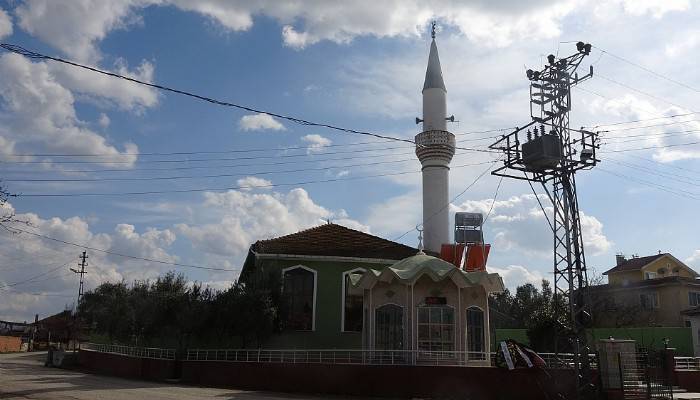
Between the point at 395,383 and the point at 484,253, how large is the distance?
15.6 m

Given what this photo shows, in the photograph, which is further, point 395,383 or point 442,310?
point 442,310

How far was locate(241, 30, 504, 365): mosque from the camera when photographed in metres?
23.3

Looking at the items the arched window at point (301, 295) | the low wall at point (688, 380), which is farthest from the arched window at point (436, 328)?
the low wall at point (688, 380)

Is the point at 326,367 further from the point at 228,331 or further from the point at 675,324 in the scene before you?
the point at 675,324

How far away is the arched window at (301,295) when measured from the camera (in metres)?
29.2

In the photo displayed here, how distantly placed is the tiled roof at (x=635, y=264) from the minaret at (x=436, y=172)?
22470mm

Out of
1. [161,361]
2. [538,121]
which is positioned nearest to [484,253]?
[538,121]

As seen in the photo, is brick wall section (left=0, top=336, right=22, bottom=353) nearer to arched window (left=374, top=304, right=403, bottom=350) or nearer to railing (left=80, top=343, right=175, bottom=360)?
railing (left=80, top=343, right=175, bottom=360)

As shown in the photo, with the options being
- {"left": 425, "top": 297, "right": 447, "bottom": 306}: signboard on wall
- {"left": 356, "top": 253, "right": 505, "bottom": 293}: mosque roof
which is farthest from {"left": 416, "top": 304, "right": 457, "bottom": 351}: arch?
{"left": 356, "top": 253, "right": 505, "bottom": 293}: mosque roof

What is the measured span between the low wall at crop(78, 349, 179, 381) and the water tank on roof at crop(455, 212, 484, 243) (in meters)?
17.7

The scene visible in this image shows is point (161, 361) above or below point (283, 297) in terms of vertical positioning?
below

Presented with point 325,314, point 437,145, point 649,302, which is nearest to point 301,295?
point 325,314

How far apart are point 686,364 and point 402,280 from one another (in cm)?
1150

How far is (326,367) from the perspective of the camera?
842 inches
